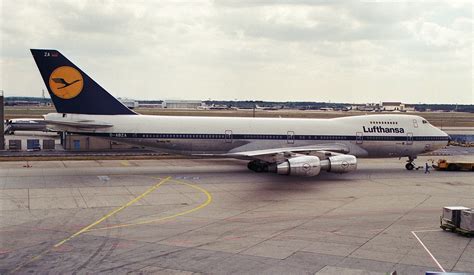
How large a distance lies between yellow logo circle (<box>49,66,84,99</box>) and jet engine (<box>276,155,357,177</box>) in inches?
596

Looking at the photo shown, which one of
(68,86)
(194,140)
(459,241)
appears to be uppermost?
(68,86)

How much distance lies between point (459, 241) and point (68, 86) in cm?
2644

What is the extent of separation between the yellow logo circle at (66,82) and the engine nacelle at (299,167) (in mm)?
15175

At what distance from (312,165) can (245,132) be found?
24.5 ft

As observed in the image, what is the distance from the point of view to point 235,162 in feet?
142

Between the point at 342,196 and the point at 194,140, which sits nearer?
the point at 342,196

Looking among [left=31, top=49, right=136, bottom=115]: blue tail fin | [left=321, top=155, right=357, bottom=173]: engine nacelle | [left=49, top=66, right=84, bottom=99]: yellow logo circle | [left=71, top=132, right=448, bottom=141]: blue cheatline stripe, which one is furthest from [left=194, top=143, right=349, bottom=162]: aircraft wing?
[left=49, top=66, right=84, bottom=99]: yellow logo circle

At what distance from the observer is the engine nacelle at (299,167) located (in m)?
30.9

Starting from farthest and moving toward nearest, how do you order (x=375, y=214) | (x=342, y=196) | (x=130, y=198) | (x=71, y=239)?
(x=342, y=196) → (x=130, y=198) → (x=375, y=214) → (x=71, y=239)

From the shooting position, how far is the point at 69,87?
1353 inches

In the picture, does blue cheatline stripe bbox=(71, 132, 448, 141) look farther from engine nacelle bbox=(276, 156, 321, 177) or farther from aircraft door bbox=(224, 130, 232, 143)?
engine nacelle bbox=(276, 156, 321, 177)

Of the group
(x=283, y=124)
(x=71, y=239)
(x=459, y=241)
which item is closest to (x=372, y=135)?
(x=283, y=124)

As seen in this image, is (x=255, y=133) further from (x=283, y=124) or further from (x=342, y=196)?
(x=342, y=196)

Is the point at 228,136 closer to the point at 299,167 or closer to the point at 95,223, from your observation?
the point at 299,167
